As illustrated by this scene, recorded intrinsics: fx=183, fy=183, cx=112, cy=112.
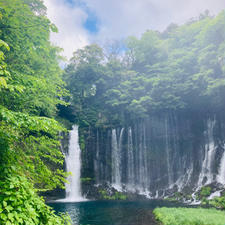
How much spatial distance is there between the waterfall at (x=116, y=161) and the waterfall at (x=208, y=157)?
1054cm

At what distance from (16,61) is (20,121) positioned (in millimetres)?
3987

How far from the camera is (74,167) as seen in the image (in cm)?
2464

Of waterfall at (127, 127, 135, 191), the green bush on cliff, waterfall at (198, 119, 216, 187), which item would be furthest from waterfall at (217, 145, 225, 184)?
the green bush on cliff

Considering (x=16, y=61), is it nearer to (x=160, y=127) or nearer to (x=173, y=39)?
(x=160, y=127)

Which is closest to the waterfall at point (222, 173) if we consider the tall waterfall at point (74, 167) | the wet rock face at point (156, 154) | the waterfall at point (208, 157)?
the wet rock face at point (156, 154)

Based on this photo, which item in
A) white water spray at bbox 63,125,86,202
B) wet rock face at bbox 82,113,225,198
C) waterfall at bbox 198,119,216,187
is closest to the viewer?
waterfall at bbox 198,119,216,187

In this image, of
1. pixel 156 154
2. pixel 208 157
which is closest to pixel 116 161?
pixel 156 154

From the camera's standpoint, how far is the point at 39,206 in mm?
2963

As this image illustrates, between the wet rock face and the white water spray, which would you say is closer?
the white water spray

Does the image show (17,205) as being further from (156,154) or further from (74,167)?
(156,154)

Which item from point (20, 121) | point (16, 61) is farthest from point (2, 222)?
point (16, 61)

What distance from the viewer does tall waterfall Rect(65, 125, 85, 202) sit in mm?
22834

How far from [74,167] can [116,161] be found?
6218mm

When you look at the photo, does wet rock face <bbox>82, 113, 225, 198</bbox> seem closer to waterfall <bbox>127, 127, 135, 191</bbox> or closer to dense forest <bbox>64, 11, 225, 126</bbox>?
waterfall <bbox>127, 127, 135, 191</bbox>
